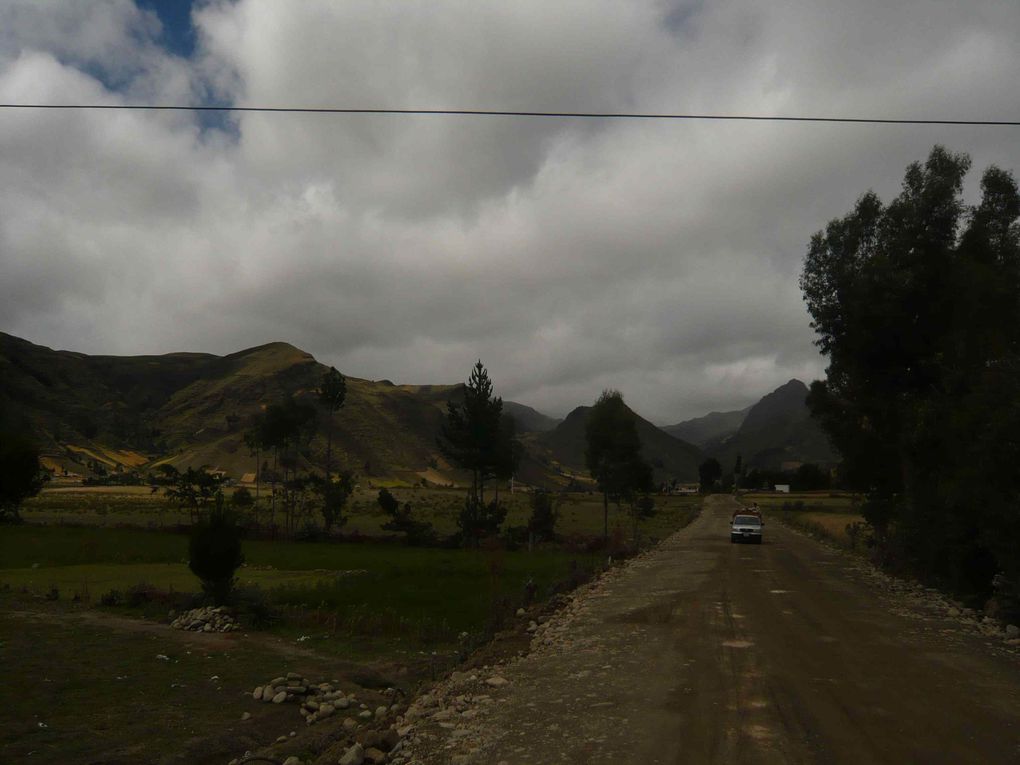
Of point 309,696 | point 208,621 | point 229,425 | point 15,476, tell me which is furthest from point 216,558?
point 229,425

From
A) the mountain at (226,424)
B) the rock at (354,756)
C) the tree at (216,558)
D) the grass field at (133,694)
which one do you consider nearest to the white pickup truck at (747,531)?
the tree at (216,558)

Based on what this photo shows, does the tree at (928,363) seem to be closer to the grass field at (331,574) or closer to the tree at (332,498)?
the grass field at (331,574)

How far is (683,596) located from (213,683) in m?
12.0

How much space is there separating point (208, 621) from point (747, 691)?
1772cm

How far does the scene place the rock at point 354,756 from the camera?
8.07m

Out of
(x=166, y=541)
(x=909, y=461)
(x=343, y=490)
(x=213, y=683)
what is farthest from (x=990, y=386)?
(x=343, y=490)

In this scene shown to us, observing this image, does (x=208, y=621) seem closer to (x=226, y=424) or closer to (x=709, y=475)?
(x=226, y=424)

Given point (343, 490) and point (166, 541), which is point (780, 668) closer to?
point (166, 541)

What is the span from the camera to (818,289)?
30.6 m

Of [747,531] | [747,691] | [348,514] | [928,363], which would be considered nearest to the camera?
[747,691]

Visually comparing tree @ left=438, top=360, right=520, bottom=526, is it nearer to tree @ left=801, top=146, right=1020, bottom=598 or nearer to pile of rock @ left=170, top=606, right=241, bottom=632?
tree @ left=801, top=146, right=1020, bottom=598

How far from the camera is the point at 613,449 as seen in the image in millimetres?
52531

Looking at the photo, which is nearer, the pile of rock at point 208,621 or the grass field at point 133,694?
the grass field at point 133,694

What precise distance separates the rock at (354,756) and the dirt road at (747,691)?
0.71 metres
